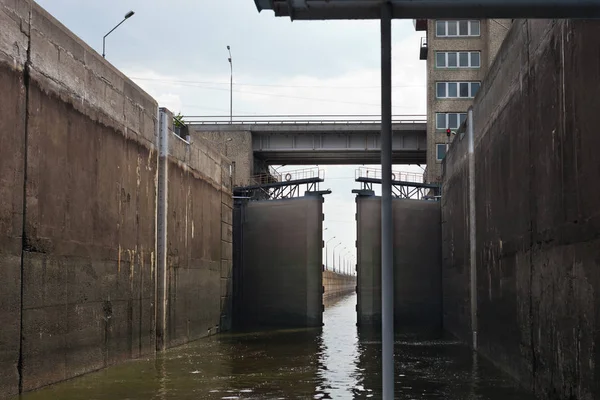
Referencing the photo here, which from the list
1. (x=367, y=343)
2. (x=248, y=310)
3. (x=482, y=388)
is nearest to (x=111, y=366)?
(x=482, y=388)

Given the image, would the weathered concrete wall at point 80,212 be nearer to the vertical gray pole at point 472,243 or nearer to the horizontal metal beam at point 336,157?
the vertical gray pole at point 472,243

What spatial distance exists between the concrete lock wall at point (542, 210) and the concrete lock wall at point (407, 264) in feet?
36.7

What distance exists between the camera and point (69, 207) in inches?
573

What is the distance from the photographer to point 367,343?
24.5 metres

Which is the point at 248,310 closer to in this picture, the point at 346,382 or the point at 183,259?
the point at 183,259

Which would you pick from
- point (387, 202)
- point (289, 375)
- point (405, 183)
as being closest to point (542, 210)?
point (289, 375)

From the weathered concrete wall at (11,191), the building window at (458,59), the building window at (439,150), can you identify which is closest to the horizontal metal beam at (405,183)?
the building window at (439,150)

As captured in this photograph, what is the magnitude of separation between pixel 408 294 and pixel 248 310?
6413 millimetres

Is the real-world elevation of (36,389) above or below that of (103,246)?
below

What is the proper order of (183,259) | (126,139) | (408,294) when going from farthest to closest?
(408,294) < (183,259) < (126,139)

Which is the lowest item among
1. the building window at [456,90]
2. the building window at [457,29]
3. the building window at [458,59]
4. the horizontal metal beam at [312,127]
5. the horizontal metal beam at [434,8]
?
the horizontal metal beam at [434,8]

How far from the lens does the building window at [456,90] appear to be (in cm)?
4619

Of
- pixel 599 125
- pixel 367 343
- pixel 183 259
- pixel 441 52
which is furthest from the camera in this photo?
pixel 441 52

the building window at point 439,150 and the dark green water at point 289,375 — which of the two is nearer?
the dark green water at point 289,375
